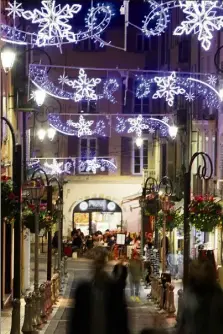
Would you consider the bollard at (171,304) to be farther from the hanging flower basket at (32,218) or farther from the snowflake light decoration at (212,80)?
the snowflake light decoration at (212,80)

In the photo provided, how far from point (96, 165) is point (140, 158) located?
8.05 metres

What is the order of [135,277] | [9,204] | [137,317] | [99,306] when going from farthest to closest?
[135,277] → [137,317] → [9,204] → [99,306]

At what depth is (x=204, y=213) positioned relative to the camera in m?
19.8

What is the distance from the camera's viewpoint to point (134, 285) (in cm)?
2694

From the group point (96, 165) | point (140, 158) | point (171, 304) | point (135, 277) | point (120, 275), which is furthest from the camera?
point (140, 158)

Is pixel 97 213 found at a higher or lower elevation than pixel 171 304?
higher

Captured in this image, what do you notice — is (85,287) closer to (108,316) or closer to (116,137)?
(108,316)

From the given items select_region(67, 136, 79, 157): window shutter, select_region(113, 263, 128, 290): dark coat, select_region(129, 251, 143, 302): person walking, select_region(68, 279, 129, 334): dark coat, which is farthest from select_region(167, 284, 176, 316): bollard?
select_region(67, 136, 79, 157): window shutter

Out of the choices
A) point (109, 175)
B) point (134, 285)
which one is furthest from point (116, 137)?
point (134, 285)

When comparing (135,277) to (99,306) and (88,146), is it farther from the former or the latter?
(88,146)

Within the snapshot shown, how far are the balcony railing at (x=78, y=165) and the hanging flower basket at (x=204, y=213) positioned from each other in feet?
72.4

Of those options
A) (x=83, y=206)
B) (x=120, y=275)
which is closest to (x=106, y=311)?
(x=120, y=275)

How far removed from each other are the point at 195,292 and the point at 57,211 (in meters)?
22.0

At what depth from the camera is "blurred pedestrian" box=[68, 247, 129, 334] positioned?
9062mm
